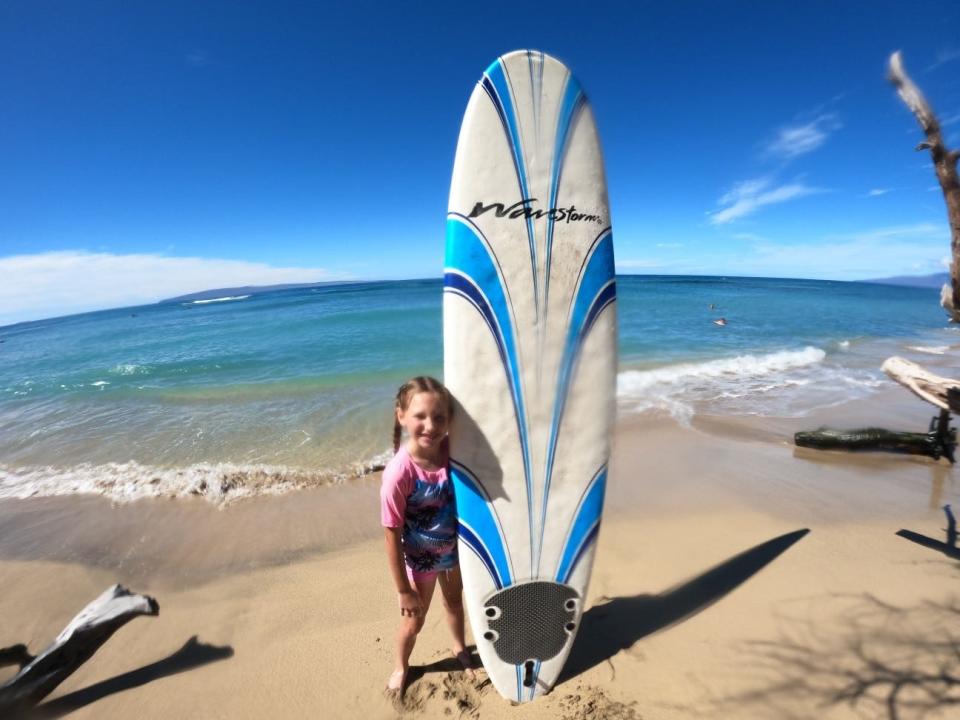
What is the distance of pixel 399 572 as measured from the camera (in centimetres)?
176

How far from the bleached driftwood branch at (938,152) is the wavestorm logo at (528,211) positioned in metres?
1.76

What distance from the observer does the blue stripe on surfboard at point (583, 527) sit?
2316 mm

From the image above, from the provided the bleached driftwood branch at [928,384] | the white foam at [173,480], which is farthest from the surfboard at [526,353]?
the white foam at [173,480]

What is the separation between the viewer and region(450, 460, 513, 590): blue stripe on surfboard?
2.08m

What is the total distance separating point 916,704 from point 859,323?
25686mm

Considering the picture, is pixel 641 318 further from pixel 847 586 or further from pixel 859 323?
pixel 847 586

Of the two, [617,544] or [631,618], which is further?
[617,544]

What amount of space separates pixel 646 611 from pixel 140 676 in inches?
122

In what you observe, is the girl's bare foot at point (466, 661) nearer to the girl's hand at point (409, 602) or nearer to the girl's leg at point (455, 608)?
the girl's leg at point (455, 608)

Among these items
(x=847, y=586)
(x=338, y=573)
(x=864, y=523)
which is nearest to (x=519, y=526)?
(x=338, y=573)

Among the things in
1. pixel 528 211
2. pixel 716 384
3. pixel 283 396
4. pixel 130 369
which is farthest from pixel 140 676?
pixel 130 369

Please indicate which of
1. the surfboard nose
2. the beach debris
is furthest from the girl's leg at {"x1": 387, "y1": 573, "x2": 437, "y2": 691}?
the beach debris

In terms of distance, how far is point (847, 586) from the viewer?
105 inches

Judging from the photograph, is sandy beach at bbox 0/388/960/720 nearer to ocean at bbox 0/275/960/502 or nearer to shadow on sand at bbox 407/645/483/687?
shadow on sand at bbox 407/645/483/687
